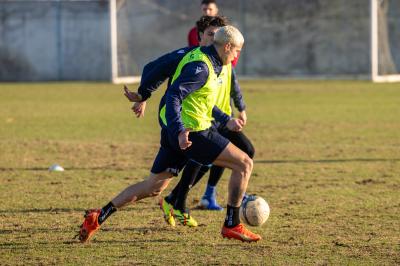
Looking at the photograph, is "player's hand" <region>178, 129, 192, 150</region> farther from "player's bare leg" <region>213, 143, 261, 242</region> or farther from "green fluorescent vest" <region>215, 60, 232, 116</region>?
"green fluorescent vest" <region>215, 60, 232, 116</region>

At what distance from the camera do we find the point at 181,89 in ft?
23.1

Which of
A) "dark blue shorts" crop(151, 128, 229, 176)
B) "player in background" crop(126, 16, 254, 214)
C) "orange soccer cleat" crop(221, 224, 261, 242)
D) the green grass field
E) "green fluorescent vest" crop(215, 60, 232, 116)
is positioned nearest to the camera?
the green grass field

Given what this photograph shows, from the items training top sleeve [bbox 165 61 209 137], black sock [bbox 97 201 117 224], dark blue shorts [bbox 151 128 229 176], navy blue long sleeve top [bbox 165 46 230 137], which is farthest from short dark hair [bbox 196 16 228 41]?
black sock [bbox 97 201 117 224]

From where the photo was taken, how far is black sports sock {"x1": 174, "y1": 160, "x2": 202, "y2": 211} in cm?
823

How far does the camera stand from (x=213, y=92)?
734cm

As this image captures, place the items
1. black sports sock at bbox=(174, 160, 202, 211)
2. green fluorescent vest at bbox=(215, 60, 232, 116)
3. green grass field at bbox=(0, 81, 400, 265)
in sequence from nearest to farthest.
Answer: green grass field at bbox=(0, 81, 400, 265), green fluorescent vest at bbox=(215, 60, 232, 116), black sports sock at bbox=(174, 160, 202, 211)

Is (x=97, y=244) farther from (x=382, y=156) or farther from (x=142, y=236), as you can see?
(x=382, y=156)

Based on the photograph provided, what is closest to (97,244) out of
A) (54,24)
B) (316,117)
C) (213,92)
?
(213,92)

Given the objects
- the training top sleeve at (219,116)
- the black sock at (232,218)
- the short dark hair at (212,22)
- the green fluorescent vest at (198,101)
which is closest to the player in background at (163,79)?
the short dark hair at (212,22)

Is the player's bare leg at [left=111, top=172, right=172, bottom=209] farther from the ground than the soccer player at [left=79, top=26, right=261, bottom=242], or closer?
closer

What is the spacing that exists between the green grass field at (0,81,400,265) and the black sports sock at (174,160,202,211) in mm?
232

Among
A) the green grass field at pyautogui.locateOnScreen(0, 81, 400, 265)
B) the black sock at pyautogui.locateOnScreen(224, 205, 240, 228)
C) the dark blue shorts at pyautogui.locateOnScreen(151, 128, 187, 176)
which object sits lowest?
the green grass field at pyautogui.locateOnScreen(0, 81, 400, 265)

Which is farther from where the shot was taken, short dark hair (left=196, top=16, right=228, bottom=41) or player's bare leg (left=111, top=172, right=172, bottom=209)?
short dark hair (left=196, top=16, right=228, bottom=41)

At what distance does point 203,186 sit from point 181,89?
3816mm
